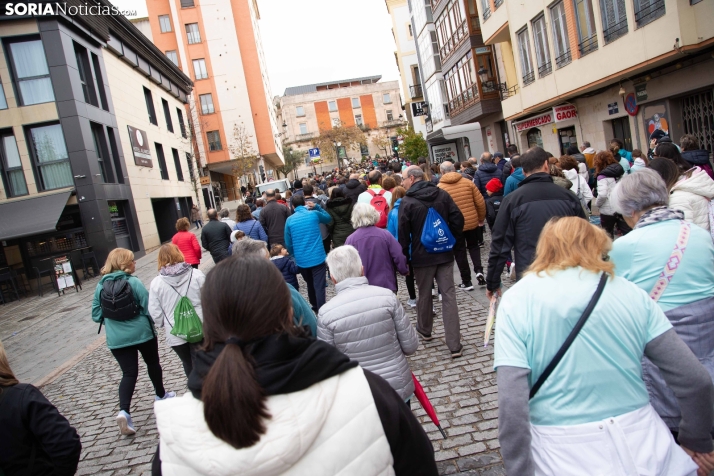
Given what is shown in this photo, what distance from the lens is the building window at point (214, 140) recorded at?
4284 cm

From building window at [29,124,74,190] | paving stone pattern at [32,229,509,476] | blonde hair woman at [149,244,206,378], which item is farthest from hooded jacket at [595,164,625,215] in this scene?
building window at [29,124,74,190]

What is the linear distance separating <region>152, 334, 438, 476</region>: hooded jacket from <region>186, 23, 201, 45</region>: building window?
1844 inches

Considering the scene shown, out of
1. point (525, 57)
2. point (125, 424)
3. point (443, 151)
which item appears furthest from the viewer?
point (443, 151)

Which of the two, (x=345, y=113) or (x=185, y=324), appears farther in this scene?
(x=345, y=113)

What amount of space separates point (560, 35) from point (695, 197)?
1398 cm

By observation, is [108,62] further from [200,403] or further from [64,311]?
[200,403]

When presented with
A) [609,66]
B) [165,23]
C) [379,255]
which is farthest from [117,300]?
[165,23]

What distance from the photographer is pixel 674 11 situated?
10.6 m

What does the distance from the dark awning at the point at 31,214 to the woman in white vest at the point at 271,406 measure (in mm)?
17402

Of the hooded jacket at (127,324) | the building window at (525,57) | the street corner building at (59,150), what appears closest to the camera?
the hooded jacket at (127,324)

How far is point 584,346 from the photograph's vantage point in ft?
6.45

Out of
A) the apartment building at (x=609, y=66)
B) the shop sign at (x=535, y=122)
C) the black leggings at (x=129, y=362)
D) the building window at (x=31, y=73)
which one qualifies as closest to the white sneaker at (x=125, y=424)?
the black leggings at (x=129, y=362)

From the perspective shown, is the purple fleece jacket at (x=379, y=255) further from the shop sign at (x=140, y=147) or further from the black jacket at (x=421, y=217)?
the shop sign at (x=140, y=147)

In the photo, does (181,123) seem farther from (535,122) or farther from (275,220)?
(275,220)
